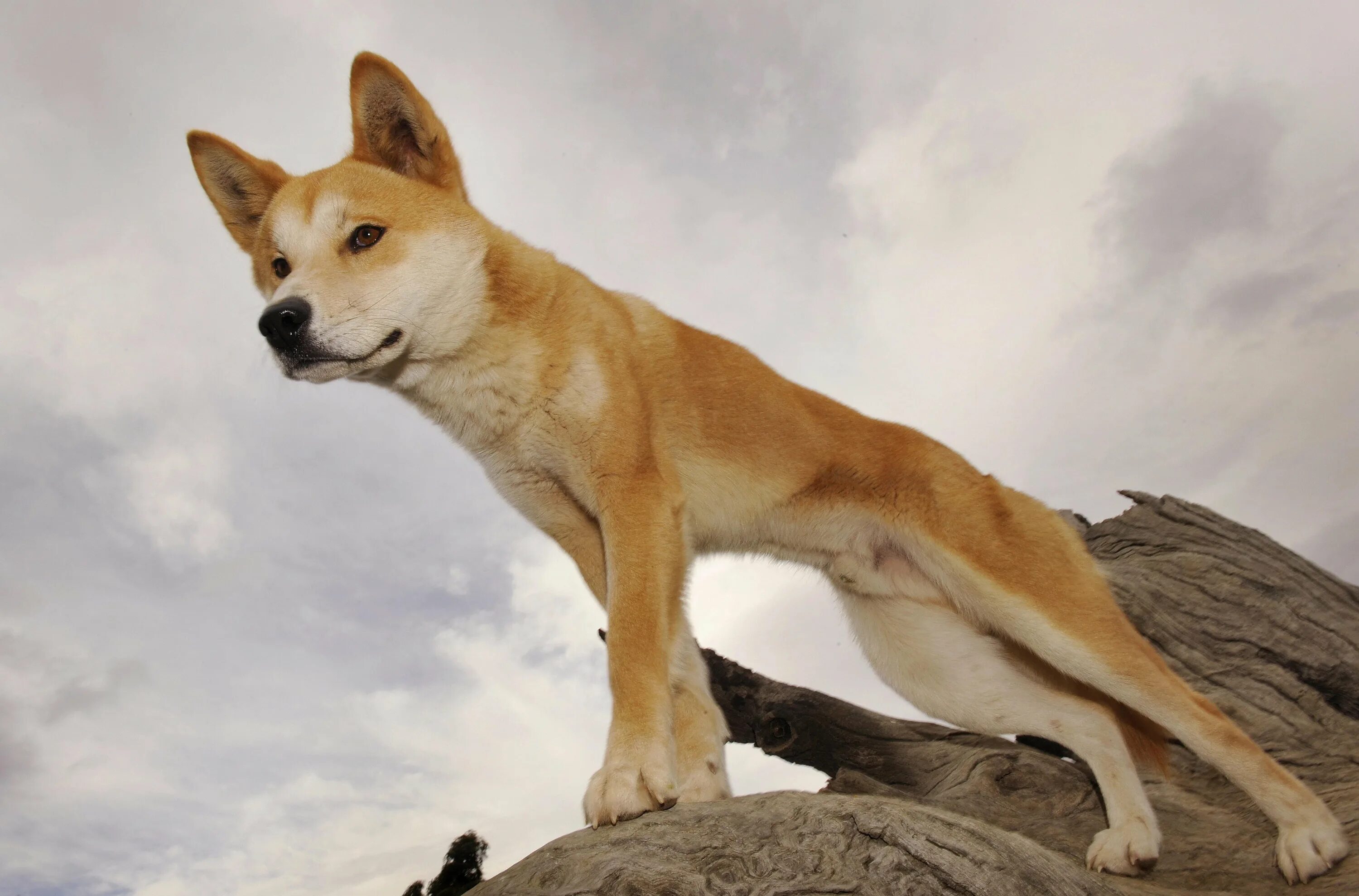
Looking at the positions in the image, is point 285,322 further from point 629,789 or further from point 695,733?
point 695,733

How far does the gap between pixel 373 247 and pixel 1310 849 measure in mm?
4894

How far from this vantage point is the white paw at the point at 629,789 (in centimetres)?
286

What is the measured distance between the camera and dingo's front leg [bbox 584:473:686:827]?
9.59 feet

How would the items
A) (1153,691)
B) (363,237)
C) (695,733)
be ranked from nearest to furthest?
(695,733), (363,237), (1153,691)

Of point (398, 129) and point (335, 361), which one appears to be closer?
point (335, 361)

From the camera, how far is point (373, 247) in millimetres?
3816

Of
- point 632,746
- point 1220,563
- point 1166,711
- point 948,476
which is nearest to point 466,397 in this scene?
point 632,746

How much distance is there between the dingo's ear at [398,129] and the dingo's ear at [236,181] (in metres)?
0.58

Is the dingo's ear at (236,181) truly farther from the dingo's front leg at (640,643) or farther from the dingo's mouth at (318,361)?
the dingo's front leg at (640,643)

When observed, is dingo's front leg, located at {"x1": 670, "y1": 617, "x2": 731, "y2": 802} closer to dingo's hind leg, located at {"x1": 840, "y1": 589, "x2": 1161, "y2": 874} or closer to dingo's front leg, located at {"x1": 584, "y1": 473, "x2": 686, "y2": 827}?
dingo's front leg, located at {"x1": 584, "y1": 473, "x2": 686, "y2": 827}

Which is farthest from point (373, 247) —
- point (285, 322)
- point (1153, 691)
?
point (1153, 691)

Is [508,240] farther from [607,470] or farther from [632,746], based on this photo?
[632,746]

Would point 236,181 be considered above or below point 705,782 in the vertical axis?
above

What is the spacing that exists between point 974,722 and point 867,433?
1.68 meters
